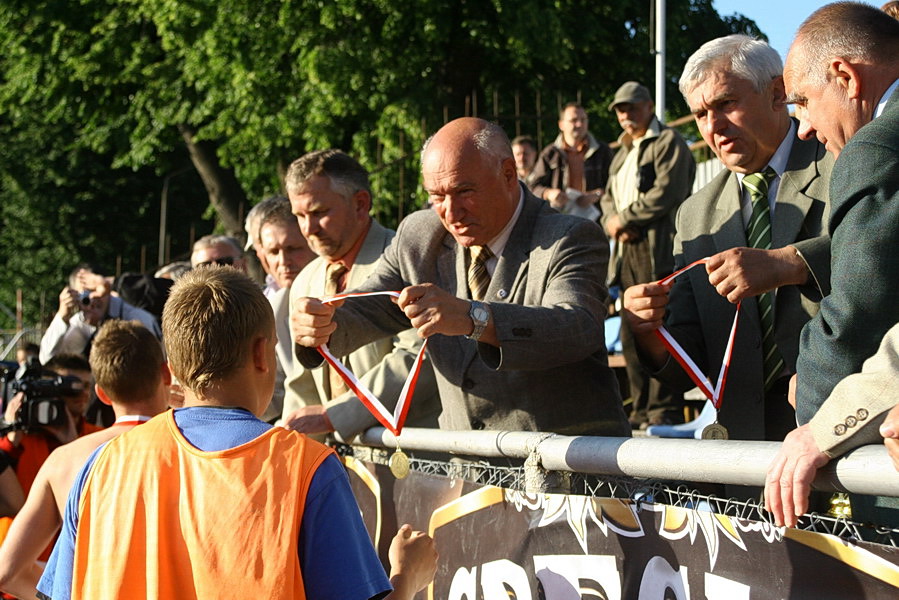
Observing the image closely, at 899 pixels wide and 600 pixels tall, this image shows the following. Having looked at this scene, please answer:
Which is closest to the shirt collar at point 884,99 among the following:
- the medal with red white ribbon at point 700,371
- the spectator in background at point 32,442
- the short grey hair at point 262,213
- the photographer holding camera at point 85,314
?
the medal with red white ribbon at point 700,371

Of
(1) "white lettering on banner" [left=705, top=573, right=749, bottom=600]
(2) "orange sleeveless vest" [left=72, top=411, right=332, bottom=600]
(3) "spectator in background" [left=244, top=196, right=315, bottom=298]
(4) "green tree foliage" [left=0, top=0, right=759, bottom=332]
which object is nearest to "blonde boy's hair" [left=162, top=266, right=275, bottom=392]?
(2) "orange sleeveless vest" [left=72, top=411, right=332, bottom=600]

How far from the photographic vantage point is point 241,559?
97.5 inches

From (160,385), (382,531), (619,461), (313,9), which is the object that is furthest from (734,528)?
(313,9)

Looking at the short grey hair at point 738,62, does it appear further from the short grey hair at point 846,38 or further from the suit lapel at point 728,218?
the short grey hair at point 846,38

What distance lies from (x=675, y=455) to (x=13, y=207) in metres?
33.7

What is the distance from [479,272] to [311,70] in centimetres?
1505

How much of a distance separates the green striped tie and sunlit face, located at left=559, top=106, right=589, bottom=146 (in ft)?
22.7

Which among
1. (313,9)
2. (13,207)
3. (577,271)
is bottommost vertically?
(13,207)

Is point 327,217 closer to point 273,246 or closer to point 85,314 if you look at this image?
point 273,246

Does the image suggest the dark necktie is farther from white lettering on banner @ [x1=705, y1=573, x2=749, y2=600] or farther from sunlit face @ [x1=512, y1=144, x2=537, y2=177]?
sunlit face @ [x1=512, y1=144, x2=537, y2=177]

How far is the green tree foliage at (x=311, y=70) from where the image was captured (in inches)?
741

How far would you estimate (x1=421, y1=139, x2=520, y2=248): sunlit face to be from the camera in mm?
3936

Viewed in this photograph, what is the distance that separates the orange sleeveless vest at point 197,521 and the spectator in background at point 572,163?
7.87 meters

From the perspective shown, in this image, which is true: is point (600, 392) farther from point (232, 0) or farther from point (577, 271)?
point (232, 0)
